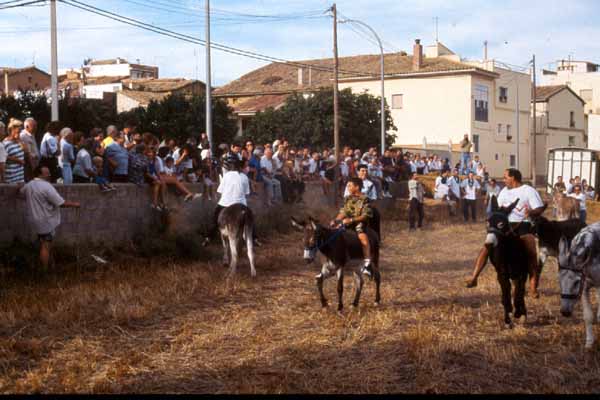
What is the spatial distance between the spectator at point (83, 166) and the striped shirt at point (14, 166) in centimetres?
150

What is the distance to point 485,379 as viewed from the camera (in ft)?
26.2

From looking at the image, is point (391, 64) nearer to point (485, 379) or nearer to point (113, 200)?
point (113, 200)

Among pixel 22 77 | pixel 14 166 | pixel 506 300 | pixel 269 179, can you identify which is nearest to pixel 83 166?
pixel 14 166

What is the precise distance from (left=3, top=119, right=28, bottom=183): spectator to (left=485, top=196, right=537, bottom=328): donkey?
8.05 meters

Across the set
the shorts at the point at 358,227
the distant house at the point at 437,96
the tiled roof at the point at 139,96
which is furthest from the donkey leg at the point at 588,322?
the tiled roof at the point at 139,96

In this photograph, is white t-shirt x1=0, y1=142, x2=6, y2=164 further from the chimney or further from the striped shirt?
the chimney

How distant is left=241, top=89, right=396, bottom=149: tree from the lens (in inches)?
1854

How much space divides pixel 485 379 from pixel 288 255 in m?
10.4

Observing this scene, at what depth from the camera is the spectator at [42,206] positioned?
1343 centimetres

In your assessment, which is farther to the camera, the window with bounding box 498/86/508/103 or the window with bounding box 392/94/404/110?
the window with bounding box 498/86/508/103

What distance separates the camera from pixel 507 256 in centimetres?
1063

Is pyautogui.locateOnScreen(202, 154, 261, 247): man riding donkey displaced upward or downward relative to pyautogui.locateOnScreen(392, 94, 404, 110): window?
downward

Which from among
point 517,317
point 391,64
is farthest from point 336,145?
point 391,64

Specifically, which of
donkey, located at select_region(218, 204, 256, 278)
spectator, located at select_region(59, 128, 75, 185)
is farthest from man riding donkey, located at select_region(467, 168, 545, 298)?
spectator, located at select_region(59, 128, 75, 185)
